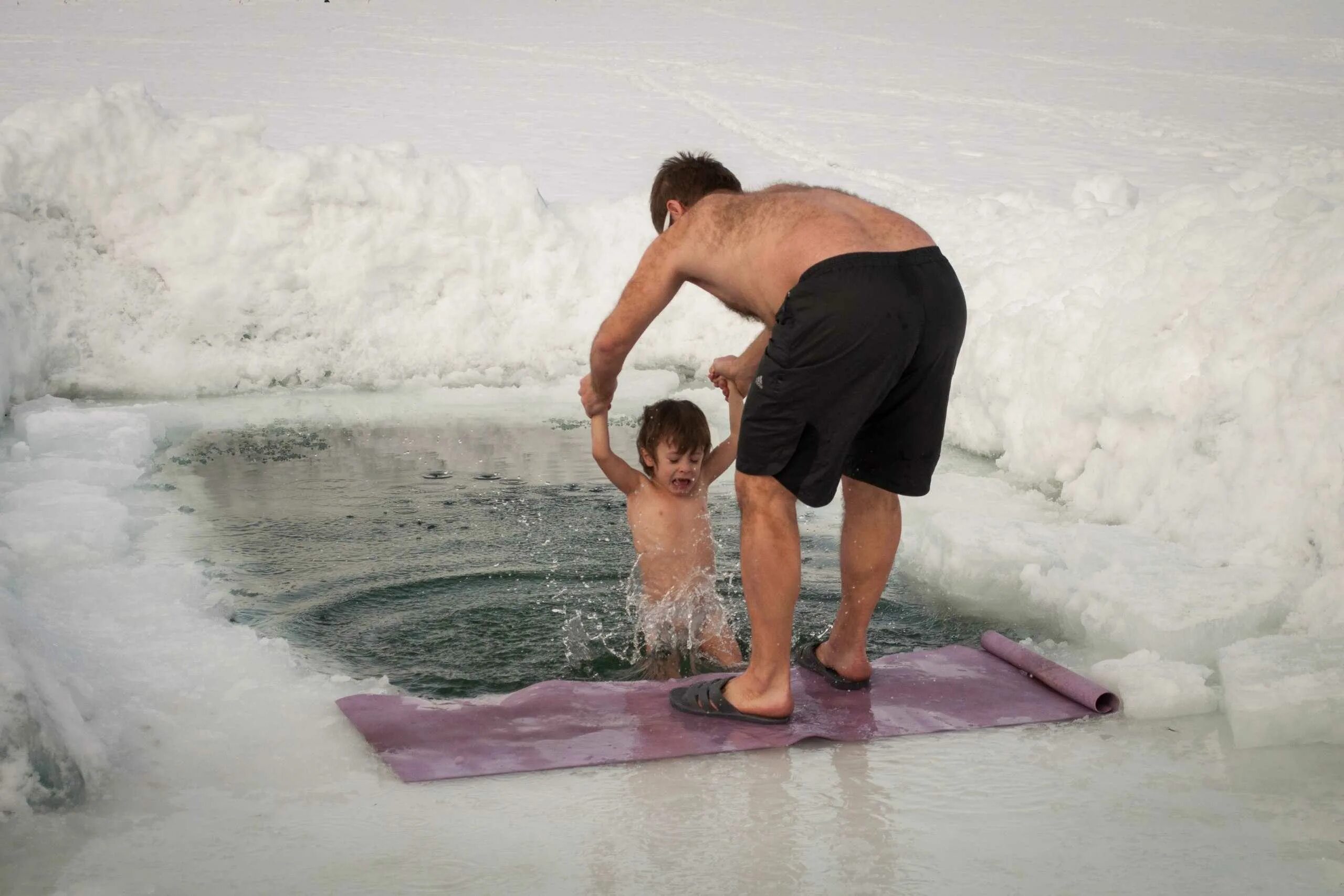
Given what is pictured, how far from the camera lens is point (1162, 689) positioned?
132 inches

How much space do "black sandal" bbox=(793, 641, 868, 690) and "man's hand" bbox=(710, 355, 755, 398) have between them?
0.73 meters

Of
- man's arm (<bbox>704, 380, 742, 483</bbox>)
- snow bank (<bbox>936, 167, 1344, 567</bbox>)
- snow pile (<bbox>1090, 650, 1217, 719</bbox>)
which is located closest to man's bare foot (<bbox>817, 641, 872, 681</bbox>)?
snow pile (<bbox>1090, 650, 1217, 719</bbox>)

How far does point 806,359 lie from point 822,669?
0.99 metres

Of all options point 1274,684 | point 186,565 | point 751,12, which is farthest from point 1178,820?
point 751,12

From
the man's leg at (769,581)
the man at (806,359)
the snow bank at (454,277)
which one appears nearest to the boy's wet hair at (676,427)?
the man at (806,359)

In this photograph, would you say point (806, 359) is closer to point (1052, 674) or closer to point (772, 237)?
point (772, 237)

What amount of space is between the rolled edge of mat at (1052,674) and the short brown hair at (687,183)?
144 cm

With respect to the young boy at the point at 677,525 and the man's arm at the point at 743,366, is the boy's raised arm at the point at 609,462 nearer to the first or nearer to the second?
the young boy at the point at 677,525

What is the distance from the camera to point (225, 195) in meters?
7.93

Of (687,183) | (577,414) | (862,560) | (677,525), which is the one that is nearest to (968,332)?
(577,414)

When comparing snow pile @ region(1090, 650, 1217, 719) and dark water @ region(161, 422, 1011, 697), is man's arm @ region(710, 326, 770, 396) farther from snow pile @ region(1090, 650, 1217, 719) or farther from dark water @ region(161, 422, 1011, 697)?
snow pile @ region(1090, 650, 1217, 719)

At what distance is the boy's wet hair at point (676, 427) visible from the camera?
13.1ft

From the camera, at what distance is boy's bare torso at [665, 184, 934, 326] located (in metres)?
3.17

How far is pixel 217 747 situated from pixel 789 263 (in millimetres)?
1688
